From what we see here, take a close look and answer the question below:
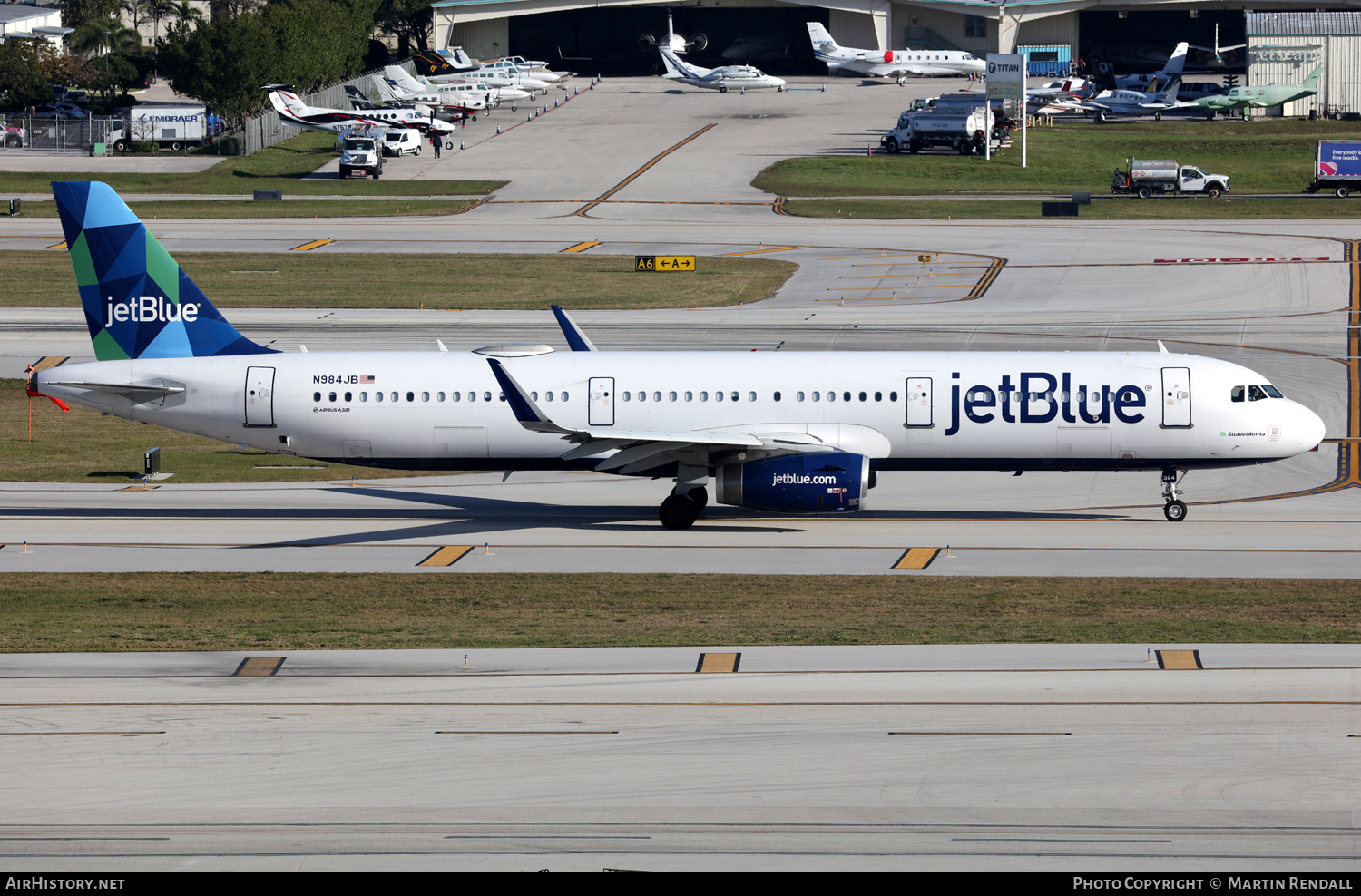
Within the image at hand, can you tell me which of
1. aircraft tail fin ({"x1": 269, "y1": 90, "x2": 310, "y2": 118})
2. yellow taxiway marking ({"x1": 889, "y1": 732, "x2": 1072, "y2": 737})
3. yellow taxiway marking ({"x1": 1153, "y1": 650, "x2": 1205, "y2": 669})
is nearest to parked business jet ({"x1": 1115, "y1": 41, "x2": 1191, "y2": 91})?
aircraft tail fin ({"x1": 269, "y1": 90, "x2": 310, "y2": 118})

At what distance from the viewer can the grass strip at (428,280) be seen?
72.2m

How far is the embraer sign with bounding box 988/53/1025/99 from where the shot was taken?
112875mm

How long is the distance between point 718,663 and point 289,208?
81.8m

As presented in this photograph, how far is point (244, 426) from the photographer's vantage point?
1513 inches

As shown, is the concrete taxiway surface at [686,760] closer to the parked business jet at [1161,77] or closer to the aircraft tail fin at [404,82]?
the aircraft tail fin at [404,82]

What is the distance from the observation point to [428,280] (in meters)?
76.8

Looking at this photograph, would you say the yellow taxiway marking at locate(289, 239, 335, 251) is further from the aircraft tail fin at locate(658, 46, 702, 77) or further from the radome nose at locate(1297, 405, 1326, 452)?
the aircraft tail fin at locate(658, 46, 702, 77)

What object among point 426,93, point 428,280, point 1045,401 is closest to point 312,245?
point 428,280

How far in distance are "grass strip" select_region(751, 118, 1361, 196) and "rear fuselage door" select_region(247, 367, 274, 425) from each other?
70.5 metres

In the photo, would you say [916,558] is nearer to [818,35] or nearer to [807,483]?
[807,483]

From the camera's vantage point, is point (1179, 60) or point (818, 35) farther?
point (818, 35)

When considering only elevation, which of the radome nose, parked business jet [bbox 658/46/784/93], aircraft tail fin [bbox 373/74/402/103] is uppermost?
parked business jet [bbox 658/46/784/93]

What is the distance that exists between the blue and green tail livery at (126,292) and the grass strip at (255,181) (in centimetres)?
6832

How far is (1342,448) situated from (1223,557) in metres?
13.8
